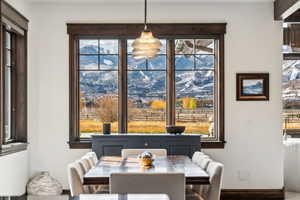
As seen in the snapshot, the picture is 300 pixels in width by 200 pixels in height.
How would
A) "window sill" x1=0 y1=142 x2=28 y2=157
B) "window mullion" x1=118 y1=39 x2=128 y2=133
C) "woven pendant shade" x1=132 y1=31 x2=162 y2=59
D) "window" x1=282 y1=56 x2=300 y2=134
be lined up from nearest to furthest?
"woven pendant shade" x1=132 y1=31 x2=162 y2=59, "window sill" x1=0 y1=142 x2=28 y2=157, "window mullion" x1=118 y1=39 x2=128 y2=133, "window" x1=282 y1=56 x2=300 y2=134

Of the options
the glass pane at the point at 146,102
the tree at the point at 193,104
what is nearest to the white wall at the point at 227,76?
the tree at the point at 193,104

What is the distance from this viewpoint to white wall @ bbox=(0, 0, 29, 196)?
209 inches

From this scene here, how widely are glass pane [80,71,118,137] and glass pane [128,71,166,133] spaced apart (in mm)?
218

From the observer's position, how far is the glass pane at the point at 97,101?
670 centimetres

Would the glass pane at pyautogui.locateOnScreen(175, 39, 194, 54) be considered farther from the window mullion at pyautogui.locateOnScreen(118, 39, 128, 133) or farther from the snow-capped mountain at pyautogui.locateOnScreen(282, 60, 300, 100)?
the snow-capped mountain at pyautogui.locateOnScreen(282, 60, 300, 100)

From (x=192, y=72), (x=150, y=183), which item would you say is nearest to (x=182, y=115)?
(x=192, y=72)

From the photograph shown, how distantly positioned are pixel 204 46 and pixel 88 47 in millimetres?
1579

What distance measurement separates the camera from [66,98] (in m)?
6.58

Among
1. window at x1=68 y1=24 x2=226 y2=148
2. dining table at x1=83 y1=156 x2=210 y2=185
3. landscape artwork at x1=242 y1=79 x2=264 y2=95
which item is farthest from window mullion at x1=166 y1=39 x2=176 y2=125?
dining table at x1=83 y1=156 x2=210 y2=185

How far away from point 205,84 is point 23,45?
96.9 inches

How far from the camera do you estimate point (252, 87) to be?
661 cm

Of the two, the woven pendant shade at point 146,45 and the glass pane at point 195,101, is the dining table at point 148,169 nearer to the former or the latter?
the woven pendant shade at point 146,45

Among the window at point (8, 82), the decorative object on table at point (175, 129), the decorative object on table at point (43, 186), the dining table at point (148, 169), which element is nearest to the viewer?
the dining table at point (148, 169)

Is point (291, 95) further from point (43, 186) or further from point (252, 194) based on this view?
point (43, 186)
